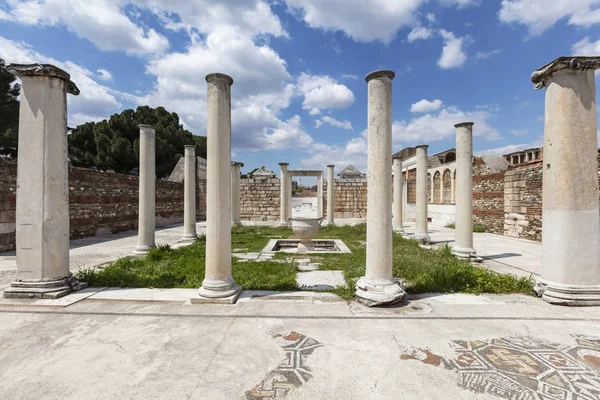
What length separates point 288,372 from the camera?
90.7 inches

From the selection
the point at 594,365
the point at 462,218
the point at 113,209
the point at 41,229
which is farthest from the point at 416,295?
the point at 113,209

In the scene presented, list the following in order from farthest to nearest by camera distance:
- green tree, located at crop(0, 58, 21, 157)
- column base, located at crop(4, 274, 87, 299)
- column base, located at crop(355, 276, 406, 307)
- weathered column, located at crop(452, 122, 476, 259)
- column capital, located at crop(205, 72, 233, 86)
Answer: green tree, located at crop(0, 58, 21, 157), weathered column, located at crop(452, 122, 476, 259), column capital, located at crop(205, 72, 233, 86), column base, located at crop(4, 274, 87, 299), column base, located at crop(355, 276, 406, 307)

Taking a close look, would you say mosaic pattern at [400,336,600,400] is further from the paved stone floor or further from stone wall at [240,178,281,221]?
stone wall at [240,178,281,221]

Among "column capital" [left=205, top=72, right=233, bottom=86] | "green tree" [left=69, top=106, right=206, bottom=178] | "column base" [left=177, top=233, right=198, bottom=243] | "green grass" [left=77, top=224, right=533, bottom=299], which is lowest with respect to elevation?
"green grass" [left=77, top=224, right=533, bottom=299]

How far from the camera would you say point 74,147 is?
1088 inches

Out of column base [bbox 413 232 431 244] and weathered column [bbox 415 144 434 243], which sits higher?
weathered column [bbox 415 144 434 243]

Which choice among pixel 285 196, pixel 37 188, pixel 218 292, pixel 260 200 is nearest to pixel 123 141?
pixel 260 200

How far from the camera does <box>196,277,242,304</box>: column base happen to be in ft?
12.5

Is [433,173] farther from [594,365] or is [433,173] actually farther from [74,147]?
[74,147]

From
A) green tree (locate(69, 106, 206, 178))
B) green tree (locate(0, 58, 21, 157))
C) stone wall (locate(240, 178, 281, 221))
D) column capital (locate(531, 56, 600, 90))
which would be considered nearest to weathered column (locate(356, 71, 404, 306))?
column capital (locate(531, 56, 600, 90))

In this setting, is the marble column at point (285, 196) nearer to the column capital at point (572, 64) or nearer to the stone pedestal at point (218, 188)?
the stone pedestal at point (218, 188)

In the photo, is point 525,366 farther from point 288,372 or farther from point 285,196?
point 285,196

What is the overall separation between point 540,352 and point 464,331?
2.06 feet

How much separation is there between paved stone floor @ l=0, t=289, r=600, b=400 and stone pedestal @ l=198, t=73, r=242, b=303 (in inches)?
17.6
